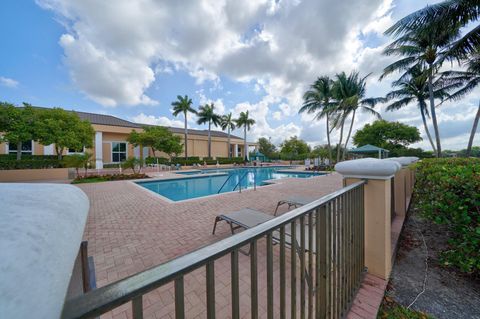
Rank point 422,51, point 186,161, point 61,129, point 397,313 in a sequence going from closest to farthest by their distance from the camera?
point 397,313 → point 422,51 → point 61,129 → point 186,161

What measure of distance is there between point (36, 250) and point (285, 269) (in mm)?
1155

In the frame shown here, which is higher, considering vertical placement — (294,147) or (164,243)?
(294,147)

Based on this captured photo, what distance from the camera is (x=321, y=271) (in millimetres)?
1509

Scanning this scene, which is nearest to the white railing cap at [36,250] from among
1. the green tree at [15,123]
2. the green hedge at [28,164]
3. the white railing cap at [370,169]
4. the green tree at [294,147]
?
the white railing cap at [370,169]

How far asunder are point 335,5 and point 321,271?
10.1 meters

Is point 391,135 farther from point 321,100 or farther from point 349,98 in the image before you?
point 349,98

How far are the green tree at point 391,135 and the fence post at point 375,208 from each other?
3258cm

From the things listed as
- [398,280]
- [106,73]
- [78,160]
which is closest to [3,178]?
[78,160]

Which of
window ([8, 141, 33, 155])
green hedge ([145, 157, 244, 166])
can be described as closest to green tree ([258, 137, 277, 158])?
green hedge ([145, 157, 244, 166])

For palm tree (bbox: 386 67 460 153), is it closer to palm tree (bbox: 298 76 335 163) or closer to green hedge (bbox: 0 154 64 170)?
palm tree (bbox: 298 76 335 163)

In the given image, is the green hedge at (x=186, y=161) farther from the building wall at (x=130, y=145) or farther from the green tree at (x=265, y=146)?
the green tree at (x=265, y=146)

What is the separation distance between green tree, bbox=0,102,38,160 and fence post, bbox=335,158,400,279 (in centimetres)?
1807

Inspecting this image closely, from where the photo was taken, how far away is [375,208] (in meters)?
2.24

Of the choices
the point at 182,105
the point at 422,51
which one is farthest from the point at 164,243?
the point at 182,105
